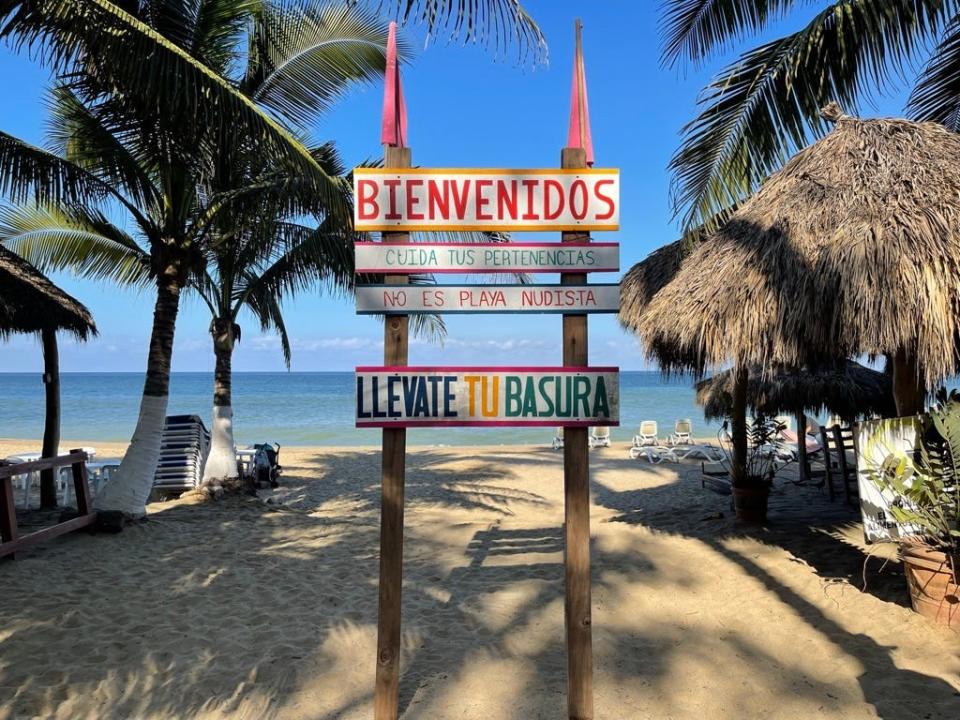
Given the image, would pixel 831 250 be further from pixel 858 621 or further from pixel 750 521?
pixel 750 521

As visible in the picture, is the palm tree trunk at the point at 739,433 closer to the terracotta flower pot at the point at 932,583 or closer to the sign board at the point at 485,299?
the terracotta flower pot at the point at 932,583

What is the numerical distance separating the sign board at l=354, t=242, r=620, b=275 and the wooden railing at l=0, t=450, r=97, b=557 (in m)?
4.57

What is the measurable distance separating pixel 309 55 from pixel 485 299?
6.23 m

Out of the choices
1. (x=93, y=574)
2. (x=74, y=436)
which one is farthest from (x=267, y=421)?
(x=93, y=574)

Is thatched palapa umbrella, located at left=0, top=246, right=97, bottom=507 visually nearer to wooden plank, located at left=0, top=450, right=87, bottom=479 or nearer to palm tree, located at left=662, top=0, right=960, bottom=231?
wooden plank, located at left=0, top=450, right=87, bottom=479

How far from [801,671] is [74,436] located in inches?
1617

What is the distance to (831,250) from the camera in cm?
447

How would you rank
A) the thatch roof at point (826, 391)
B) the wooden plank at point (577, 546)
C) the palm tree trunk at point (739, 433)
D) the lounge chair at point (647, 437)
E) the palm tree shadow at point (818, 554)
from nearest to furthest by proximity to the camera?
the wooden plank at point (577, 546), the palm tree shadow at point (818, 554), the palm tree trunk at point (739, 433), the thatch roof at point (826, 391), the lounge chair at point (647, 437)

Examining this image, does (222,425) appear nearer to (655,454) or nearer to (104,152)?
(104,152)

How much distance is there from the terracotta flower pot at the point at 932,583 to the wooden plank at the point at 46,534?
7137mm

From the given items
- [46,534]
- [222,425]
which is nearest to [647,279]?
[222,425]

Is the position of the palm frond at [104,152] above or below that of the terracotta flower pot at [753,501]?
above

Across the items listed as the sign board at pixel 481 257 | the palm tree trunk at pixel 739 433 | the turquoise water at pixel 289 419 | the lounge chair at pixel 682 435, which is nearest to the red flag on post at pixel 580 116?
the sign board at pixel 481 257

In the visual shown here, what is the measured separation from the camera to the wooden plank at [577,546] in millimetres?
2943
